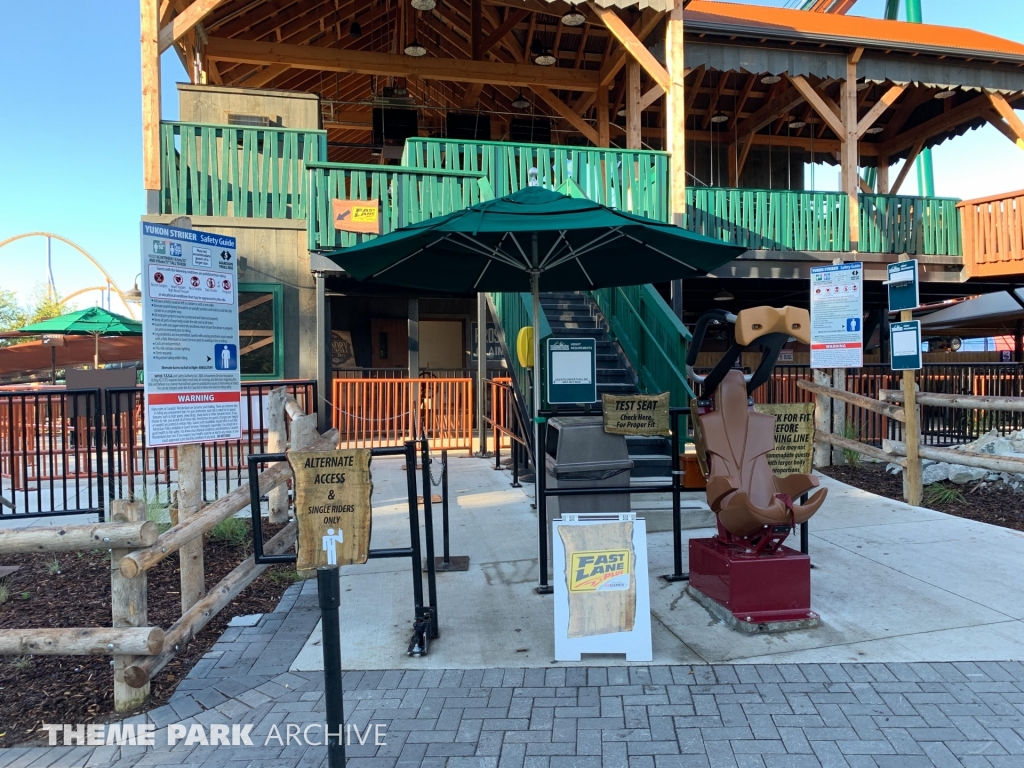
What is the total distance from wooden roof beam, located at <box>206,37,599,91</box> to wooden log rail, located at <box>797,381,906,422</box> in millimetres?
8733

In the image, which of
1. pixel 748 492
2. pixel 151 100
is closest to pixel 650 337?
pixel 748 492

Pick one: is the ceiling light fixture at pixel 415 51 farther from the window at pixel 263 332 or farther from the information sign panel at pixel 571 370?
the information sign panel at pixel 571 370

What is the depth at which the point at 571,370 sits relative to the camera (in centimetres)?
570

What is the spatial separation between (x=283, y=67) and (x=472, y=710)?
14.5 m

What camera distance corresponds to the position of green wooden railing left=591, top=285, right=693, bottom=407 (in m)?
7.67

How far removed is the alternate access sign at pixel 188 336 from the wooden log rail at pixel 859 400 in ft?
23.1

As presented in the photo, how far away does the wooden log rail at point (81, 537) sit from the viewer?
3.43m

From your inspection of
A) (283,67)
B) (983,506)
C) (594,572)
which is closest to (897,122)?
(983,506)

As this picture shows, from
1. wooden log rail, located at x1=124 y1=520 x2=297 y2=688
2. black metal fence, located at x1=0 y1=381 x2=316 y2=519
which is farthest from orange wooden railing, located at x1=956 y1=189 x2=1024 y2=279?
wooden log rail, located at x1=124 y1=520 x2=297 y2=688

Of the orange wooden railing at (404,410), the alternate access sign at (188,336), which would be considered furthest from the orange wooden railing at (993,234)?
the alternate access sign at (188,336)

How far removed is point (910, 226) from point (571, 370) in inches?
460

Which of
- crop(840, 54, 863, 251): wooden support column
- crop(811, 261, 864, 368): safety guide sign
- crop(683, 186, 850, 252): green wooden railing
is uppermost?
crop(840, 54, 863, 251): wooden support column

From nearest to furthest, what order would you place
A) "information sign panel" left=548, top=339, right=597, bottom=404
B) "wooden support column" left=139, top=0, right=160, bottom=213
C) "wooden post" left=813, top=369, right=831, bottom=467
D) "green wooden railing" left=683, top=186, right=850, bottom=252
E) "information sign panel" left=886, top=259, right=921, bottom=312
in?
"information sign panel" left=548, top=339, right=597, bottom=404 → "information sign panel" left=886, top=259, right=921, bottom=312 → "wooden support column" left=139, top=0, right=160, bottom=213 → "wooden post" left=813, top=369, right=831, bottom=467 → "green wooden railing" left=683, top=186, right=850, bottom=252

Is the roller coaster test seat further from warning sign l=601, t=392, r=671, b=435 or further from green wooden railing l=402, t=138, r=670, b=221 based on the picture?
green wooden railing l=402, t=138, r=670, b=221
